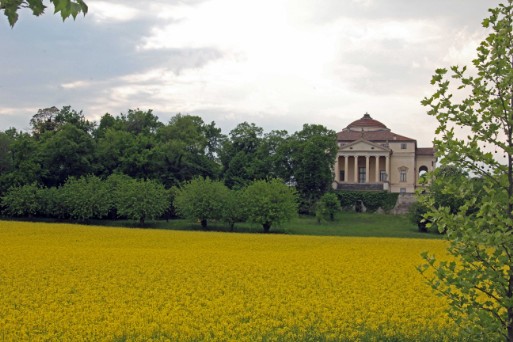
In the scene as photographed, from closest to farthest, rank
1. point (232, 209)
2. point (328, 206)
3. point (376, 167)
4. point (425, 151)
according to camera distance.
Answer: point (232, 209) → point (328, 206) → point (376, 167) → point (425, 151)

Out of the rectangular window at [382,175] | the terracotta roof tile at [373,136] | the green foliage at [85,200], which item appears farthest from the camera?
the terracotta roof tile at [373,136]

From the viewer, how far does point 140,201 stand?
69.7 meters

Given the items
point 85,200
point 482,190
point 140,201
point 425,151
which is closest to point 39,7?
point 482,190

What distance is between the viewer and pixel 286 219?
66750 millimetres

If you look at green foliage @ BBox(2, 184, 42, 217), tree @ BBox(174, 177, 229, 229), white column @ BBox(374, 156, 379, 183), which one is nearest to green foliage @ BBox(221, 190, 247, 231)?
tree @ BBox(174, 177, 229, 229)

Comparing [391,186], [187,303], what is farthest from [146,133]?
[187,303]

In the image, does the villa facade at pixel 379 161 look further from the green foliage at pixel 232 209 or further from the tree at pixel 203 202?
the tree at pixel 203 202

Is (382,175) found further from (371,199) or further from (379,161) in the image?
(371,199)

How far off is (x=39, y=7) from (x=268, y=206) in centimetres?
6163

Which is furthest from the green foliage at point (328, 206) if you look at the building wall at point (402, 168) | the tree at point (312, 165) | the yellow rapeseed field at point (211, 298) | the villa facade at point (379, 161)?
the yellow rapeseed field at point (211, 298)

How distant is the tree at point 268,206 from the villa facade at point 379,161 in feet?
113

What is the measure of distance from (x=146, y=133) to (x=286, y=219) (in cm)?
4321

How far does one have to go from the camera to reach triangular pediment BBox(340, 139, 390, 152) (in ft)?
339

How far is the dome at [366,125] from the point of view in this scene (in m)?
114
